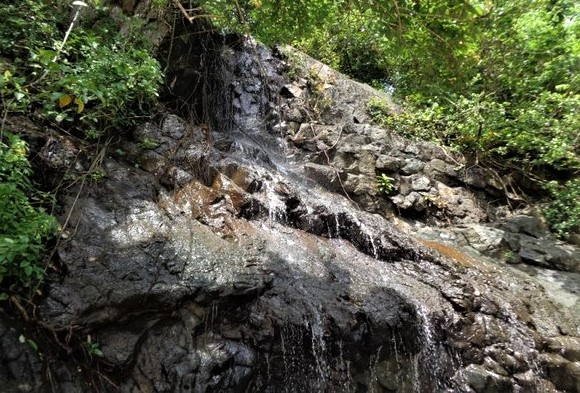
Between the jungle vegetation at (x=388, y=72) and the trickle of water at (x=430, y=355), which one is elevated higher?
the jungle vegetation at (x=388, y=72)

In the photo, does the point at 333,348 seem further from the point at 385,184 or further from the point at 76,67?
the point at 385,184

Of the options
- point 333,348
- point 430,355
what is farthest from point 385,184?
point 333,348

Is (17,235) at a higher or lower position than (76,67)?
lower

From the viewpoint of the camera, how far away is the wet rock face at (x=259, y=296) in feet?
11.1

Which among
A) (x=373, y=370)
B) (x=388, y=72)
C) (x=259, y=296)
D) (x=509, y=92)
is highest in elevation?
(x=509, y=92)

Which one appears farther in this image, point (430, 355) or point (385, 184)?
point (385, 184)

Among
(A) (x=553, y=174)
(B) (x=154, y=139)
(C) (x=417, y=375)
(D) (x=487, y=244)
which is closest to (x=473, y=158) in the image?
(A) (x=553, y=174)

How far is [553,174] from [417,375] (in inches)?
277

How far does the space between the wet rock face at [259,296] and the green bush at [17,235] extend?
24cm

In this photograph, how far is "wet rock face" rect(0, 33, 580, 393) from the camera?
338cm

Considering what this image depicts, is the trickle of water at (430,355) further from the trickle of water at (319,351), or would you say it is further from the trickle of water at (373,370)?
the trickle of water at (319,351)

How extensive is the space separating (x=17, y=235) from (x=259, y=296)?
7.43 ft

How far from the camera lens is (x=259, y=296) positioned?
13.7 feet


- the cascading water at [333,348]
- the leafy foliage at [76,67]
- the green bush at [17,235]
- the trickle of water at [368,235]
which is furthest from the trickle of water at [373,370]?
the leafy foliage at [76,67]
